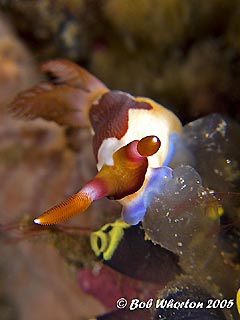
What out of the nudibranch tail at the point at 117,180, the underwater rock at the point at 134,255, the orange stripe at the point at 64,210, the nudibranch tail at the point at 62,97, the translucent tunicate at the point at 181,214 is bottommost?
the underwater rock at the point at 134,255

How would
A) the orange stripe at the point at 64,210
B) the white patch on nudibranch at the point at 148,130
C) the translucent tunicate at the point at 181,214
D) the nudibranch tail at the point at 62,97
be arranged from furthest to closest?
the nudibranch tail at the point at 62,97 < the white patch on nudibranch at the point at 148,130 < the translucent tunicate at the point at 181,214 < the orange stripe at the point at 64,210

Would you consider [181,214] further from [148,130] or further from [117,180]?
[148,130]

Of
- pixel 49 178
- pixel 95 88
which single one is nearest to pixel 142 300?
pixel 95 88

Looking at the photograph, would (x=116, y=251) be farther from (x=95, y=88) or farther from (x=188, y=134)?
(x=95, y=88)

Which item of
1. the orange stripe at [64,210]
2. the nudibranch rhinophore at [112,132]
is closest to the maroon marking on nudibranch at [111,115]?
the nudibranch rhinophore at [112,132]

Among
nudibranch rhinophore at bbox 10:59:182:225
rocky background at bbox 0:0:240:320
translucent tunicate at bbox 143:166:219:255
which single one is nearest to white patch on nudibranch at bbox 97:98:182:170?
nudibranch rhinophore at bbox 10:59:182:225

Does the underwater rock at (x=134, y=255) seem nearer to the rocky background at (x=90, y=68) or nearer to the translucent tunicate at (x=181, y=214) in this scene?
the translucent tunicate at (x=181, y=214)

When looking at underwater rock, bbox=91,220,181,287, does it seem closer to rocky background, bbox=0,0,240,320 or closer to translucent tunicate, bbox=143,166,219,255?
translucent tunicate, bbox=143,166,219,255

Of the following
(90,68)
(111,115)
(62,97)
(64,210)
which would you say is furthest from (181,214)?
(90,68)
